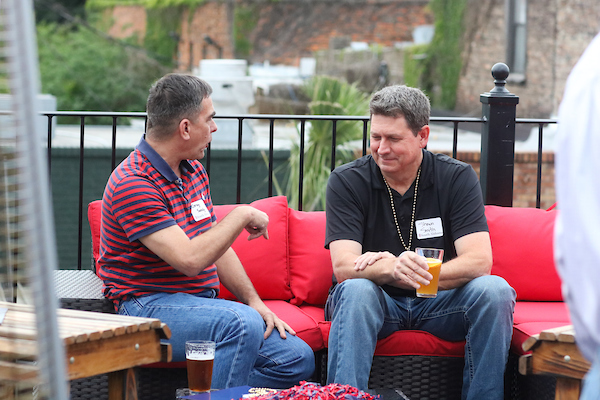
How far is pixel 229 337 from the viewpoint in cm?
223

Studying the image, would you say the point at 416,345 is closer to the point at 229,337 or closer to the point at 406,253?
the point at 406,253

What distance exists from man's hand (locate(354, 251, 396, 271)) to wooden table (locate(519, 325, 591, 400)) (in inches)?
25.5

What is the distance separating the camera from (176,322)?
2.25 metres

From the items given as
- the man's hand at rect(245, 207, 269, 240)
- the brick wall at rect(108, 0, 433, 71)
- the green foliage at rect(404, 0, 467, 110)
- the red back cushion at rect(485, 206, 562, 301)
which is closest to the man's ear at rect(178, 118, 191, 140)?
the man's hand at rect(245, 207, 269, 240)

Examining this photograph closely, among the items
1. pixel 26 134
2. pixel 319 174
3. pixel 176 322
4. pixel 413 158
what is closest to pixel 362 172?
pixel 413 158

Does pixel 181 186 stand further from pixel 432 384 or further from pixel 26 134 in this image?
pixel 26 134

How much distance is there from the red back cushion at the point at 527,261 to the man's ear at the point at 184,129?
1331mm

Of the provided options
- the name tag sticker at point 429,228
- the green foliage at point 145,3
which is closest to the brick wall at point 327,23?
the green foliage at point 145,3

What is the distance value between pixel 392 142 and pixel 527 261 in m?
0.78

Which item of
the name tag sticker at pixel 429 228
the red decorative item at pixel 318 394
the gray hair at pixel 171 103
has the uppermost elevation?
the gray hair at pixel 171 103

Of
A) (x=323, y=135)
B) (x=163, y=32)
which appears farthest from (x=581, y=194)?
(x=163, y=32)

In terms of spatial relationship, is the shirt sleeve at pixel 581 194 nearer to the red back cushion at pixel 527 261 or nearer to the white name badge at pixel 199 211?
the white name badge at pixel 199 211

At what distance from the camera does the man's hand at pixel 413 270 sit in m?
2.30

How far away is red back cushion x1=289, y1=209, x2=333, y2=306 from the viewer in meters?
2.83
